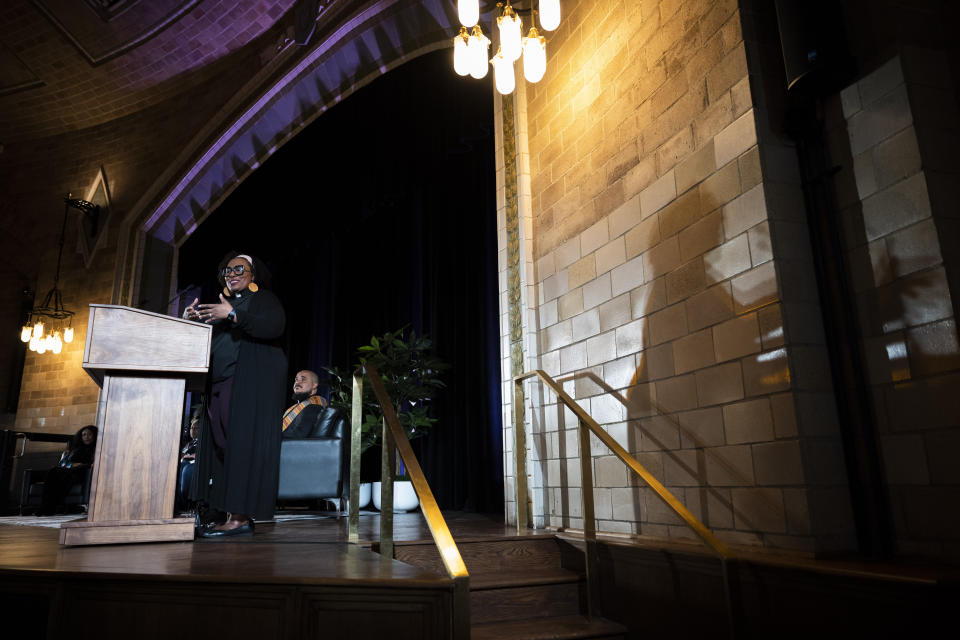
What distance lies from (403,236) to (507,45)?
407 cm

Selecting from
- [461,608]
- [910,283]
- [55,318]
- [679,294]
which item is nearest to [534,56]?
[679,294]

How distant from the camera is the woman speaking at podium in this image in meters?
3.07

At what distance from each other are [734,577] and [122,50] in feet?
30.0

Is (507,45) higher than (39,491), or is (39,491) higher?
(507,45)

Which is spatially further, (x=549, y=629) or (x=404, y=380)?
(x=404, y=380)

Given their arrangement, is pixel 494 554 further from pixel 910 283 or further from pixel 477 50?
pixel 477 50

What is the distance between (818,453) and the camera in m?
2.35

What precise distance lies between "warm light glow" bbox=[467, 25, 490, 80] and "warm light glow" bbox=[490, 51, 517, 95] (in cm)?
8

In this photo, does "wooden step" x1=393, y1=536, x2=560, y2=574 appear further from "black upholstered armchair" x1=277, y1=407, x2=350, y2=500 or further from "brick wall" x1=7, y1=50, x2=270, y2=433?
"brick wall" x1=7, y1=50, x2=270, y2=433

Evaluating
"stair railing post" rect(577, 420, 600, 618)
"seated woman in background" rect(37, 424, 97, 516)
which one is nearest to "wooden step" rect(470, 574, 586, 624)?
"stair railing post" rect(577, 420, 600, 618)

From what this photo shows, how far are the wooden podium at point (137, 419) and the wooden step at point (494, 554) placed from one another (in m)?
0.99

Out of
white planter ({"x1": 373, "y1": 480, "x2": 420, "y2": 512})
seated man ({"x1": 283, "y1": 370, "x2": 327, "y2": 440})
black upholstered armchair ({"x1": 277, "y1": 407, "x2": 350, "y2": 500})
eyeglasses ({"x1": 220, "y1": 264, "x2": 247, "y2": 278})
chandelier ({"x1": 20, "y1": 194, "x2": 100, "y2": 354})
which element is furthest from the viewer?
chandelier ({"x1": 20, "y1": 194, "x2": 100, "y2": 354})

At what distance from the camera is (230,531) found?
3107mm

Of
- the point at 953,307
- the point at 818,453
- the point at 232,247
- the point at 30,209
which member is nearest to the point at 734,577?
the point at 818,453
